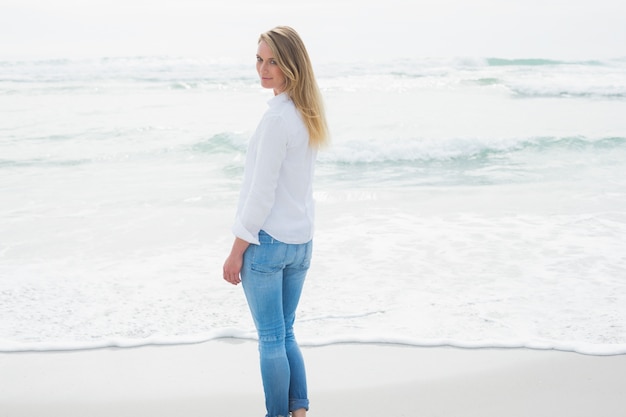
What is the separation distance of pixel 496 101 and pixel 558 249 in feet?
54.2

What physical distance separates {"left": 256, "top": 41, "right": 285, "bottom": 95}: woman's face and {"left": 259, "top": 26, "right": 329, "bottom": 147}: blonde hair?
18mm

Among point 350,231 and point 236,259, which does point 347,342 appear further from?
point 350,231

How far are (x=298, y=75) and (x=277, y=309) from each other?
0.88 meters

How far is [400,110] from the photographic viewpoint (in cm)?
1964

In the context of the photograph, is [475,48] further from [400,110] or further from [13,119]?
[13,119]

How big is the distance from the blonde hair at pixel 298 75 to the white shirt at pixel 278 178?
27mm

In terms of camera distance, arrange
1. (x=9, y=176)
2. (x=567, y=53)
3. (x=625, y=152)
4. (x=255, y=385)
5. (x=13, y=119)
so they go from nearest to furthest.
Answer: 1. (x=255, y=385)
2. (x=9, y=176)
3. (x=625, y=152)
4. (x=13, y=119)
5. (x=567, y=53)

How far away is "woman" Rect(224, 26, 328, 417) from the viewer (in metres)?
2.51

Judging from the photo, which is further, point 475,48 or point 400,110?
point 475,48

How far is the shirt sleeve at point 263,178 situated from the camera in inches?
97.5

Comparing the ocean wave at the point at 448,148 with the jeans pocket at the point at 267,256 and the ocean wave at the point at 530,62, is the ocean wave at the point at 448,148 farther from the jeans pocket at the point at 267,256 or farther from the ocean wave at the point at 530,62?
the ocean wave at the point at 530,62

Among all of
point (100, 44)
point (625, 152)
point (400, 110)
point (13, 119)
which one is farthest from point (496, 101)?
point (100, 44)

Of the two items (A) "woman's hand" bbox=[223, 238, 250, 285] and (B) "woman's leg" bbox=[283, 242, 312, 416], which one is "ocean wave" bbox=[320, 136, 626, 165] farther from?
(A) "woman's hand" bbox=[223, 238, 250, 285]

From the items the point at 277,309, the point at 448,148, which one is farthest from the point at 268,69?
the point at 448,148
